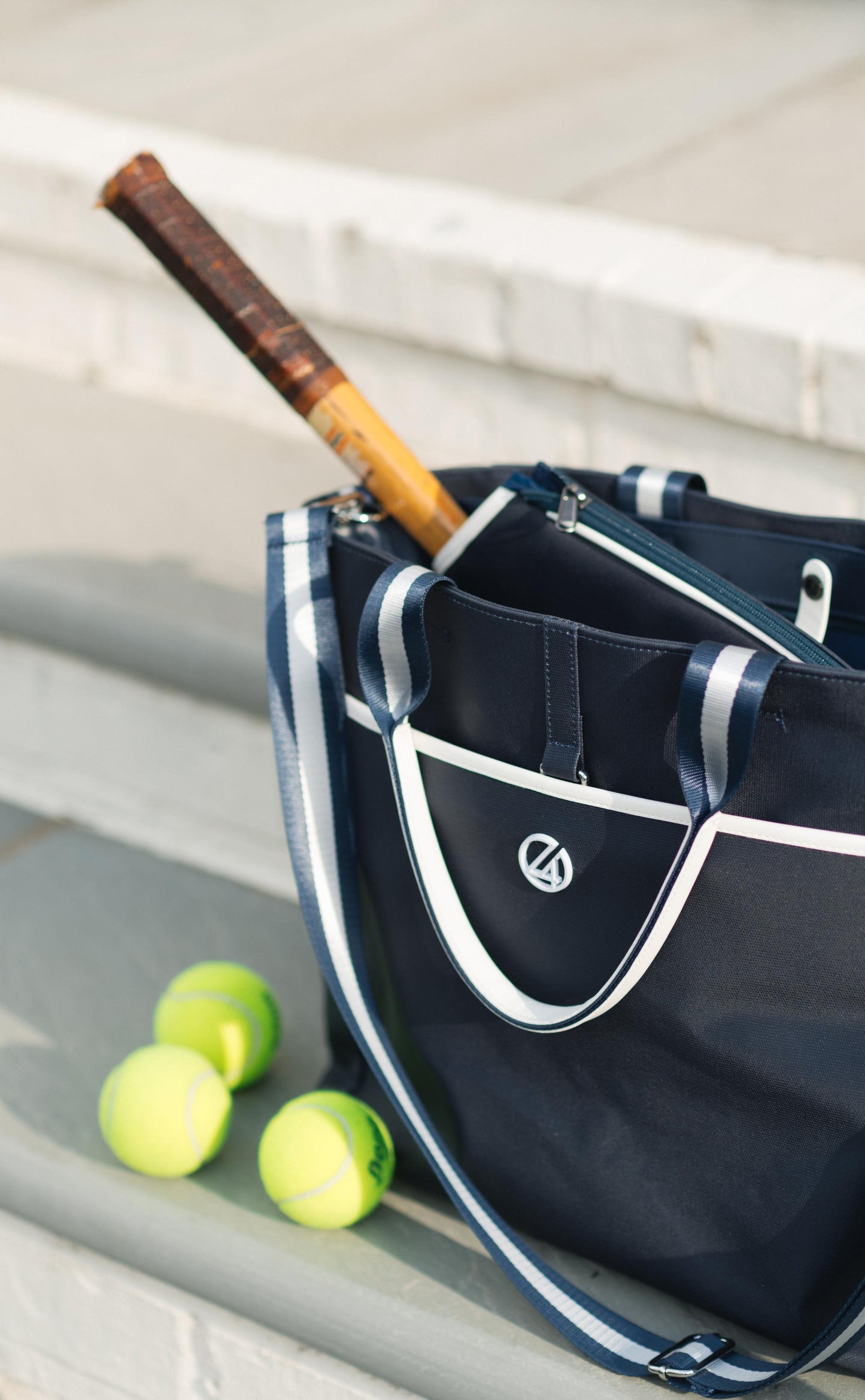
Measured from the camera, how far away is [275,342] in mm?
935

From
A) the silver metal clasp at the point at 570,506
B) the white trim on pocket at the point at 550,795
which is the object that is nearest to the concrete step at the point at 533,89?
the silver metal clasp at the point at 570,506

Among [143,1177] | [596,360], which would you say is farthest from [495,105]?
[143,1177]

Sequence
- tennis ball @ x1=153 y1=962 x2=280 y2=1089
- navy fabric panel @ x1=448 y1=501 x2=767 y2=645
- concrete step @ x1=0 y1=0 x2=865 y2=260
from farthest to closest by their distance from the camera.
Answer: concrete step @ x1=0 y1=0 x2=865 y2=260 < tennis ball @ x1=153 y1=962 x2=280 y2=1089 < navy fabric panel @ x1=448 y1=501 x2=767 y2=645

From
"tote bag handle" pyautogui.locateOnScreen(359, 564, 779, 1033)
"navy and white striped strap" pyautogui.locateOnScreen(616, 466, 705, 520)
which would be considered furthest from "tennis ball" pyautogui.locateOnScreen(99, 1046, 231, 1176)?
"navy and white striped strap" pyautogui.locateOnScreen(616, 466, 705, 520)

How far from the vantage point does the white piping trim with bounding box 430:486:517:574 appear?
2.95 feet

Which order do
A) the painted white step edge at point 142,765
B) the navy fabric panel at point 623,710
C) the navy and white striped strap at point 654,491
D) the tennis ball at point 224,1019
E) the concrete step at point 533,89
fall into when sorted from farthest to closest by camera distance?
the concrete step at point 533,89
the painted white step edge at point 142,765
the tennis ball at point 224,1019
the navy and white striped strap at point 654,491
the navy fabric panel at point 623,710

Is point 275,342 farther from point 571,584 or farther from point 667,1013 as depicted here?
point 667,1013

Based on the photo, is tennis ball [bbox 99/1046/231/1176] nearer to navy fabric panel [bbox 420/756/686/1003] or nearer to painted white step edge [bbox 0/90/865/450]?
navy fabric panel [bbox 420/756/686/1003]

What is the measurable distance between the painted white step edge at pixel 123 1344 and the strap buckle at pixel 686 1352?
171 mm

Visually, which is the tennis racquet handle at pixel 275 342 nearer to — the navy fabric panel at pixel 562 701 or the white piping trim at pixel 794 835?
the navy fabric panel at pixel 562 701

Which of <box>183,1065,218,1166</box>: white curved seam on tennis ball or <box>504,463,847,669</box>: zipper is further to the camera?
<box>183,1065,218,1166</box>: white curved seam on tennis ball

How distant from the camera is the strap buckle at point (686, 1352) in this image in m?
0.85

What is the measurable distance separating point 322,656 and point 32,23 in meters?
2.25

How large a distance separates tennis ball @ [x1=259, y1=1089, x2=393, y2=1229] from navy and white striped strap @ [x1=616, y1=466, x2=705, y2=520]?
0.45 m
